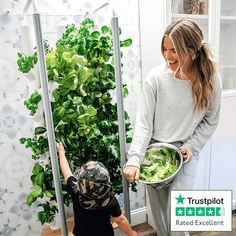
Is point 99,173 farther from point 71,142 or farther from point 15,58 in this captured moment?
point 15,58

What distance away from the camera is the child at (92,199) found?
3.79 ft

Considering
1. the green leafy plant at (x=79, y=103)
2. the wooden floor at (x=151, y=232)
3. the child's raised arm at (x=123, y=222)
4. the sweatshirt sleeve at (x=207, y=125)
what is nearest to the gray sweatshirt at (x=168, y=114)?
the sweatshirt sleeve at (x=207, y=125)

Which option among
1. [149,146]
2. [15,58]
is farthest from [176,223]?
[15,58]

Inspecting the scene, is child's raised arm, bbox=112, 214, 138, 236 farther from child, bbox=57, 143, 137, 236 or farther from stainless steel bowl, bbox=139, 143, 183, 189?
stainless steel bowl, bbox=139, 143, 183, 189

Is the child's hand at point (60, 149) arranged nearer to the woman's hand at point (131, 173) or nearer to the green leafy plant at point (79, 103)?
the green leafy plant at point (79, 103)

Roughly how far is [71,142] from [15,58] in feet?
2.20

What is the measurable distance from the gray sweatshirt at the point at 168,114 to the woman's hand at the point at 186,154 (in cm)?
3

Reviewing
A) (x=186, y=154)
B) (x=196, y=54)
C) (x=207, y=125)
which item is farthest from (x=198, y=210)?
(x=196, y=54)

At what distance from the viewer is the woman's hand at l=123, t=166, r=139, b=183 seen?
1252mm

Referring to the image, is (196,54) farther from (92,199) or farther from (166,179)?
(92,199)

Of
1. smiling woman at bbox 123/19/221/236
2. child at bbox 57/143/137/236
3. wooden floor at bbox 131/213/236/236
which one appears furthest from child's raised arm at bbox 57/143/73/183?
wooden floor at bbox 131/213/236/236

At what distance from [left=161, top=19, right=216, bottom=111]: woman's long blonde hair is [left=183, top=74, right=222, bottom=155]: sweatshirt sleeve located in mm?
46

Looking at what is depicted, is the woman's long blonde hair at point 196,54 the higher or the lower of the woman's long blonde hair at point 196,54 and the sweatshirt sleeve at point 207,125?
the higher

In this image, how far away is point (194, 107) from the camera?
4.43 feet
